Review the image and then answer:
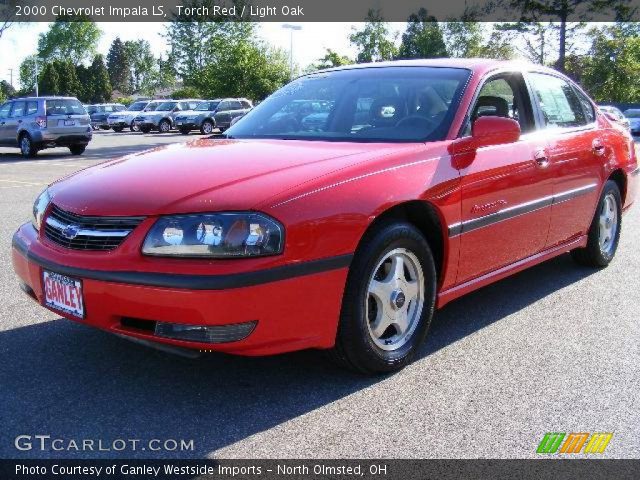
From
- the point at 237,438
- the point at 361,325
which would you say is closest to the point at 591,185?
the point at 361,325

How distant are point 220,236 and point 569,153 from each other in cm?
285

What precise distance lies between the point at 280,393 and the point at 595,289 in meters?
2.82

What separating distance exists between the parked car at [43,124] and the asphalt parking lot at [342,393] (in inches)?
614

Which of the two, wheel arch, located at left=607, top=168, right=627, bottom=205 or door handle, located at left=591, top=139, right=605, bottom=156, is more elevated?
door handle, located at left=591, top=139, right=605, bottom=156

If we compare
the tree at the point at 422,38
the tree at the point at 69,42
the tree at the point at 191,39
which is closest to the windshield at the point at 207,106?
the tree at the point at 422,38

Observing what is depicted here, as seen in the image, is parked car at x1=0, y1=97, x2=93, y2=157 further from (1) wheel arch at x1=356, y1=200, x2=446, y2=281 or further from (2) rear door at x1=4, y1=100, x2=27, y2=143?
(1) wheel arch at x1=356, y1=200, x2=446, y2=281

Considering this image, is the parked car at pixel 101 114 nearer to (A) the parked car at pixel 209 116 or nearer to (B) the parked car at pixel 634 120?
(A) the parked car at pixel 209 116

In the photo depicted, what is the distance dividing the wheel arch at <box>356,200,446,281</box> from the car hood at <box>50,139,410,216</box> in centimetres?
29

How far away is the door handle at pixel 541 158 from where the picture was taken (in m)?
4.27

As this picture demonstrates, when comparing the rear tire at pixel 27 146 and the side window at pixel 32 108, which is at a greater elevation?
the side window at pixel 32 108

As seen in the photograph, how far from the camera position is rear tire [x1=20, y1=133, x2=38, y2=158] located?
61.2ft

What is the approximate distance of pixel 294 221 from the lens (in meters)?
2.85

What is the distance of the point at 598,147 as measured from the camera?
5145 millimetres

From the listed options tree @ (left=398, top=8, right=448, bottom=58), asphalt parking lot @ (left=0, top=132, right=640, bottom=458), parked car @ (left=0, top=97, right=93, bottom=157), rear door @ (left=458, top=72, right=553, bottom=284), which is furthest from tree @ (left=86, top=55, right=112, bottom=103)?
asphalt parking lot @ (left=0, top=132, right=640, bottom=458)
